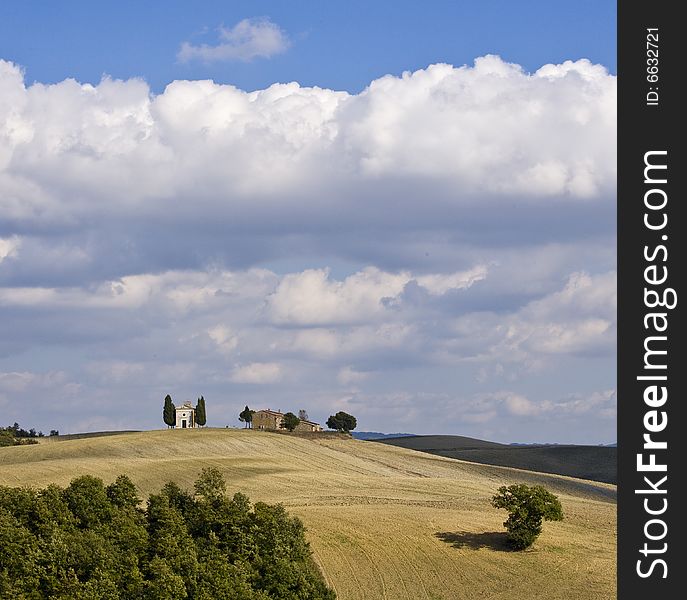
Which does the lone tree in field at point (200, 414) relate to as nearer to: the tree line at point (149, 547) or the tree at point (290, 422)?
the tree at point (290, 422)

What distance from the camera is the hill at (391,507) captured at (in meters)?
64.1

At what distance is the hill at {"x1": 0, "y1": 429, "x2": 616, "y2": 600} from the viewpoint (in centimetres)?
6406

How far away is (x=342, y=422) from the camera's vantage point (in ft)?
578

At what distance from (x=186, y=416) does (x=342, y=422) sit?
3515cm

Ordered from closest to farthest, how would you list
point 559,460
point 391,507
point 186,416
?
point 391,507 < point 559,460 < point 186,416

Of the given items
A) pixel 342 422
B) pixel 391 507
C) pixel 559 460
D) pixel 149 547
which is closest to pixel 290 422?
pixel 342 422

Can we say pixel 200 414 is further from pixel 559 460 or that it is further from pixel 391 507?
pixel 391 507

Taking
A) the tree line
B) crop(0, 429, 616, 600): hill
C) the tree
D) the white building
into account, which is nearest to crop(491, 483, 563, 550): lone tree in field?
crop(0, 429, 616, 600): hill

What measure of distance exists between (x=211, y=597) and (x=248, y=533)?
32.5 feet

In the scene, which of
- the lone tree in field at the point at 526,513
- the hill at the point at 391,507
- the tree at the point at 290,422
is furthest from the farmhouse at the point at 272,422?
the lone tree in field at the point at 526,513

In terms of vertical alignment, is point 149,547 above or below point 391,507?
below

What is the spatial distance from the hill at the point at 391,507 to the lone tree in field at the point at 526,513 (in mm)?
1121
